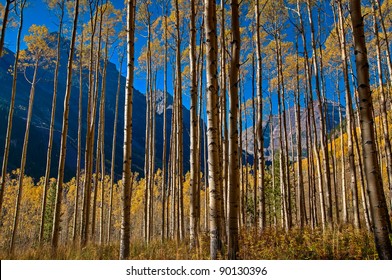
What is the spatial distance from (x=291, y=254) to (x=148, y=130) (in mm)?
7812

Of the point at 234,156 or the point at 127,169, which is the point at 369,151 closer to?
the point at 234,156

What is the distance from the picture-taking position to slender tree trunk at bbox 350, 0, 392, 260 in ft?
9.58

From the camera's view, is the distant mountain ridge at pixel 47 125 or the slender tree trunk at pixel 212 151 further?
the distant mountain ridge at pixel 47 125

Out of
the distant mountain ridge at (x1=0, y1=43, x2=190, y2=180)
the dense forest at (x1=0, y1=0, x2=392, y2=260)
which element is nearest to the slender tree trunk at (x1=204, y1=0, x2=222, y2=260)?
the dense forest at (x1=0, y1=0, x2=392, y2=260)

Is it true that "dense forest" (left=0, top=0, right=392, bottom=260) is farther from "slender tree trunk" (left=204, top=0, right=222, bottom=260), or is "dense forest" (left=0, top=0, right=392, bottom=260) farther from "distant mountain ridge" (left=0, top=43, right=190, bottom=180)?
"distant mountain ridge" (left=0, top=43, right=190, bottom=180)

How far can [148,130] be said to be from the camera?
36.1 ft

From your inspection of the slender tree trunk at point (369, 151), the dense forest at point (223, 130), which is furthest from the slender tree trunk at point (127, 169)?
the slender tree trunk at point (369, 151)

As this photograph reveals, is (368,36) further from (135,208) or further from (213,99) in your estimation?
(135,208)

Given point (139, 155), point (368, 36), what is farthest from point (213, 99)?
point (139, 155)

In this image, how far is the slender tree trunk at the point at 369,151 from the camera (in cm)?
292

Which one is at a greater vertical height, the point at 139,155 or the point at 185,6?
the point at 139,155

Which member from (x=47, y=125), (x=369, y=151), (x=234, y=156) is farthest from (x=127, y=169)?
(x=47, y=125)

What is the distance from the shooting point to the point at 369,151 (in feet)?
10.1

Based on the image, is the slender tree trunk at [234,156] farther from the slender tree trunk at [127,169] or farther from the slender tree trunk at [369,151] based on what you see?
the slender tree trunk at [127,169]
